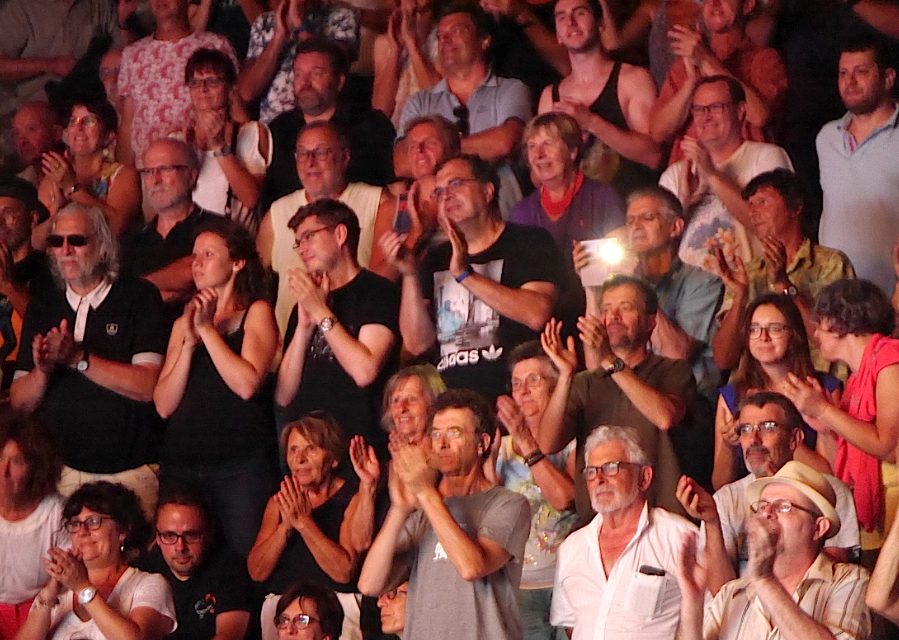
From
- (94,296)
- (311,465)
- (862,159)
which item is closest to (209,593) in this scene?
(311,465)

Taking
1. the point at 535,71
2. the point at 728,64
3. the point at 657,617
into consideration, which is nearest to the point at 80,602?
the point at 657,617

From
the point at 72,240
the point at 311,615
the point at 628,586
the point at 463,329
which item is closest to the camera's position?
the point at 628,586

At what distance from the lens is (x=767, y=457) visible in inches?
193

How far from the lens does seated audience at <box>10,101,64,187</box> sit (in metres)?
6.36

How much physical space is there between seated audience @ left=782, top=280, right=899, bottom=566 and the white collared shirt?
1.44 feet

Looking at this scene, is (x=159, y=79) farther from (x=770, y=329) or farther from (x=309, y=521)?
(x=770, y=329)

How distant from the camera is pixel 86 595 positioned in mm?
5445

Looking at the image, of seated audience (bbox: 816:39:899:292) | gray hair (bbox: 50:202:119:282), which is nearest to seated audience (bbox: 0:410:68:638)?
gray hair (bbox: 50:202:119:282)

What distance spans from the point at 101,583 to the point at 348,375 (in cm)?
97

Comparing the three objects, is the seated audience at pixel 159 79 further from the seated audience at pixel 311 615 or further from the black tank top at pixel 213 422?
the seated audience at pixel 311 615

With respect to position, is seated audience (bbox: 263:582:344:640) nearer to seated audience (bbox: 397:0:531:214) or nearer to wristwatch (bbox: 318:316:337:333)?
wristwatch (bbox: 318:316:337:333)

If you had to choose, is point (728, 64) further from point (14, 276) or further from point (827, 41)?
point (14, 276)

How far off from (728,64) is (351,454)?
156cm

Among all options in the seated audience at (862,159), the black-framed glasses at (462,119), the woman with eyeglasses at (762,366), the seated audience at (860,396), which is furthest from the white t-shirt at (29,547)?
the seated audience at (862,159)
